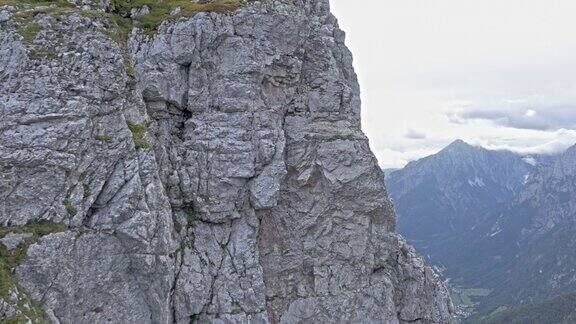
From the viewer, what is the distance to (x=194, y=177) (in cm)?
4512

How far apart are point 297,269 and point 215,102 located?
17722 millimetres

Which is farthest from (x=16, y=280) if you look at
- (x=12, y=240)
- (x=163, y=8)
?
(x=163, y=8)

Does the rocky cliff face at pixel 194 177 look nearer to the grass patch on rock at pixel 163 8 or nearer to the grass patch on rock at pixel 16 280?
the grass patch on rock at pixel 16 280

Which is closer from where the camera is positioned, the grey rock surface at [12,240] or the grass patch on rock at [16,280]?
the grass patch on rock at [16,280]

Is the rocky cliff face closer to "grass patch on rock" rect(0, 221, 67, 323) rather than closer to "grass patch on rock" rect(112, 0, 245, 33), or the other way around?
"grass patch on rock" rect(0, 221, 67, 323)

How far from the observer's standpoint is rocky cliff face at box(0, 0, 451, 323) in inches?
1414

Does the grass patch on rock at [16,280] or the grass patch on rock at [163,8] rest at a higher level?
the grass patch on rock at [163,8]

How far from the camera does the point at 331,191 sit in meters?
51.3

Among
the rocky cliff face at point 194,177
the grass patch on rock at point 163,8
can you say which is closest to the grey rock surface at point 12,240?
the rocky cliff face at point 194,177

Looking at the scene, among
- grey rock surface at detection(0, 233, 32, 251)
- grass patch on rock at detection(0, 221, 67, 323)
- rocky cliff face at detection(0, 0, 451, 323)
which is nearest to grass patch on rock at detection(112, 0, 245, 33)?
rocky cliff face at detection(0, 0, 451, 323)

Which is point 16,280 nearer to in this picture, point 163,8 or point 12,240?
point 12,240

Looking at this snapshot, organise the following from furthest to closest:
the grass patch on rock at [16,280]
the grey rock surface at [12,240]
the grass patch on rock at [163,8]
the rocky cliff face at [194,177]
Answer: the grass patch on rock at [163,8], the rocky cliff face at [194,177], the grey rock surface at [12,240], the grass patch on rock at [16,280]

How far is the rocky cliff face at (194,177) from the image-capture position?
3591cm

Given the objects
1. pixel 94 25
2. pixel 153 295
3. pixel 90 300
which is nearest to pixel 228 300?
pixel 153 295
